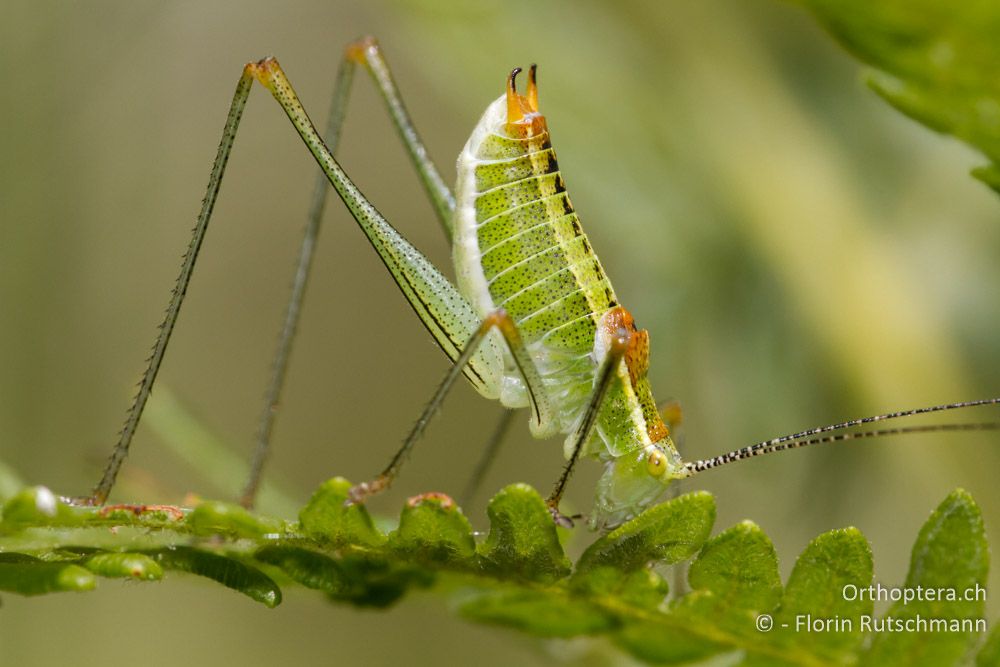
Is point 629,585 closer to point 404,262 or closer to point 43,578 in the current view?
point 43,578

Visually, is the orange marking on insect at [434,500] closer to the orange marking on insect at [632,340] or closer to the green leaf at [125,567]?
the green leaf at [125,567]

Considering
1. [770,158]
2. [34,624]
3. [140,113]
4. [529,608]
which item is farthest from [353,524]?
[140,113]

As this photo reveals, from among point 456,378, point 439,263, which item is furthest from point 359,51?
point 456,378

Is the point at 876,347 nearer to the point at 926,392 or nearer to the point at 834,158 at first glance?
the point at 926,392

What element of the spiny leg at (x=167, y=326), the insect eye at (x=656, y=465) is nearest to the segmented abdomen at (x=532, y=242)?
the insect eye at (x=656, y=465)

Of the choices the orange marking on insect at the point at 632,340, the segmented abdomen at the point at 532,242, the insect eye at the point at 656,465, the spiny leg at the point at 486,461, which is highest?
the segmented abdomen at the point at 532,242

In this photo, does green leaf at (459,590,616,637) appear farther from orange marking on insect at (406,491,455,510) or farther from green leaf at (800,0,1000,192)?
green leaf at (800,0,1000,192)
